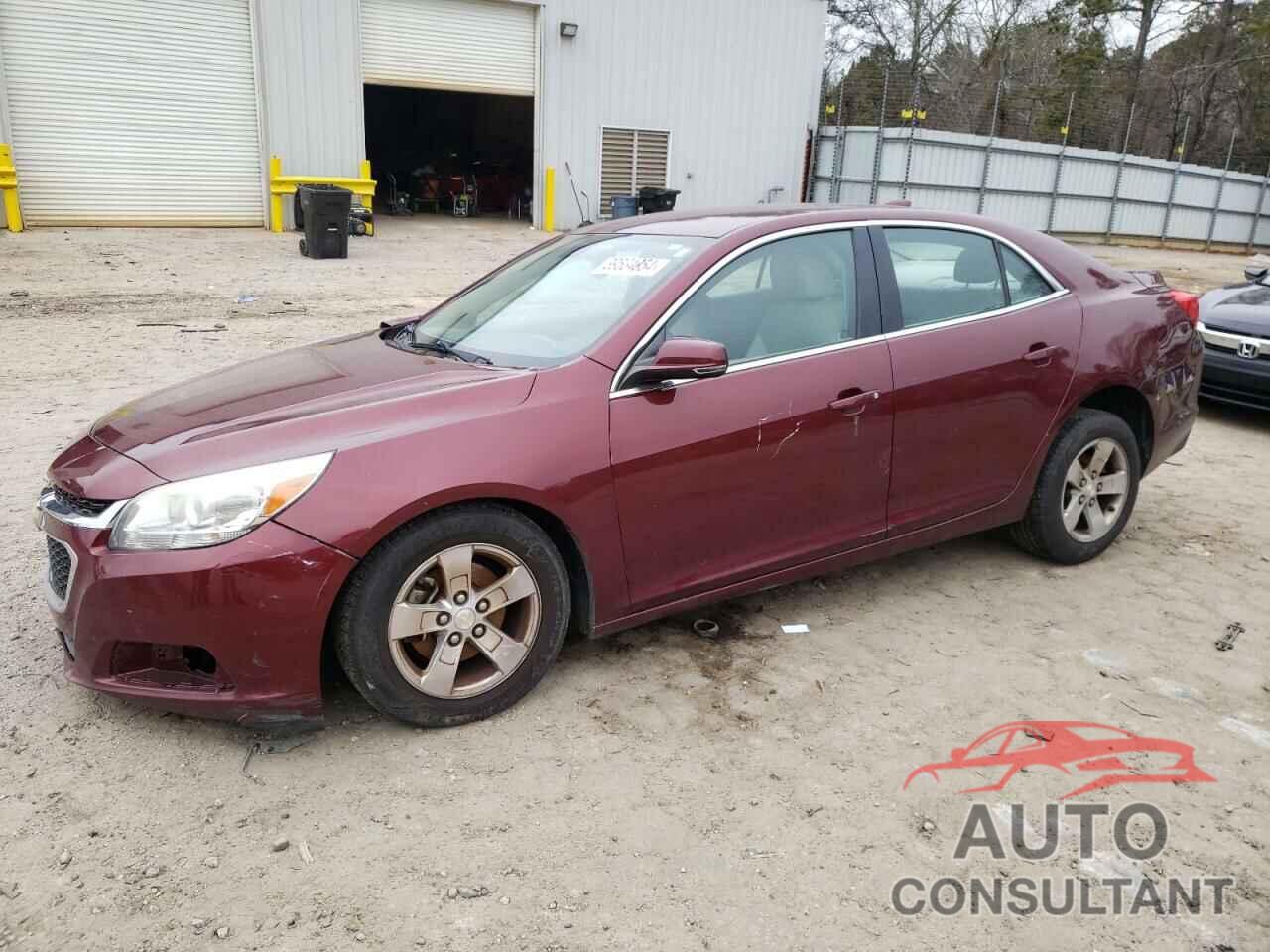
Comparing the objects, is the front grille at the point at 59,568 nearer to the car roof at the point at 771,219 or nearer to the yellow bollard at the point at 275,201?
the car roof at the point at 771,219

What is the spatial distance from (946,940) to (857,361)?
2.02 meters

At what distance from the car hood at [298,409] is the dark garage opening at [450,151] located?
20.8m

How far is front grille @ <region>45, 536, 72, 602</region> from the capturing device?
2910 mm

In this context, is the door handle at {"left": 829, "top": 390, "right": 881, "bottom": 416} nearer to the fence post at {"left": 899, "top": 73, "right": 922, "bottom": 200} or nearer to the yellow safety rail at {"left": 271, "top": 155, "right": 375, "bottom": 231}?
the yellow safety rail at {"left": 271, "top": 155, "right": 375, "bottom": 231}

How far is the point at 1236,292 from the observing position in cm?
805

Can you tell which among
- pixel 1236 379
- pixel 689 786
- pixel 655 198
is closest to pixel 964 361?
pixel 689 786

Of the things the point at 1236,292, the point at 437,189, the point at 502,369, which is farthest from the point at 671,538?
the point at 437,189

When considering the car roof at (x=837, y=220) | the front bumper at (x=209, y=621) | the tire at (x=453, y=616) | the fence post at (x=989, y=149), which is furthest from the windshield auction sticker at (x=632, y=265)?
the fence post at (x=989, y=149)

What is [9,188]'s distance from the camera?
15312 mm

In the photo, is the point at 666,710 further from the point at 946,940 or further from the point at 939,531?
the point at 939,531

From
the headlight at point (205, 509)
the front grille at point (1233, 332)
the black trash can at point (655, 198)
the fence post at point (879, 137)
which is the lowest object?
the front grille at point (1233, 332)

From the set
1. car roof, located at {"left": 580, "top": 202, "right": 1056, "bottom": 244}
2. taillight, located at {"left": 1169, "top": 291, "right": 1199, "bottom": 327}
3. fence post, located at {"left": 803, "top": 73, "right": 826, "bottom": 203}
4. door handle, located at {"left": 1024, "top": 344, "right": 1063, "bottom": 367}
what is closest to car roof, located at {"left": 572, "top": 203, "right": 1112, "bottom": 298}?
car roof, located at {"left": 580, "top": 202, "right": 1056, "bottom": 244}

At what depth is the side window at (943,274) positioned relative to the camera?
12.7ft

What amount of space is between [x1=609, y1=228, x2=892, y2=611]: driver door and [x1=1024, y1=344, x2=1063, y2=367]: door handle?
788mm
